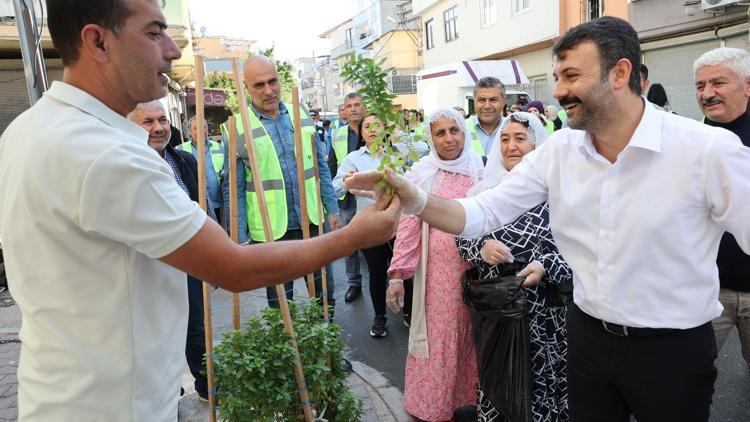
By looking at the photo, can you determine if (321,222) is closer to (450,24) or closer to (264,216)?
(264,216)

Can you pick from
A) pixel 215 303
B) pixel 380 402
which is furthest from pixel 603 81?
pixel 215 303

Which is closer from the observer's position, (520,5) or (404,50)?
(520,5)

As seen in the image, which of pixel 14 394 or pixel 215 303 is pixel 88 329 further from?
pixel 215 303

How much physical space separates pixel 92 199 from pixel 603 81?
1704 millimetres

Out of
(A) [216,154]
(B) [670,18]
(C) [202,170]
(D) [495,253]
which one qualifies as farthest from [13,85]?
(B) [670,18]

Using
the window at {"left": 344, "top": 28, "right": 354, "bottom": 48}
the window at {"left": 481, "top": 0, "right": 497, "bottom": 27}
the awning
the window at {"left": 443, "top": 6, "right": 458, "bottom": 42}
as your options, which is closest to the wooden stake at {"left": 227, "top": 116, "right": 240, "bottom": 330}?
the awning

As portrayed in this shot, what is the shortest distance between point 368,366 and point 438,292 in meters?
1.45

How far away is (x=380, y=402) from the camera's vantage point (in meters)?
3.73

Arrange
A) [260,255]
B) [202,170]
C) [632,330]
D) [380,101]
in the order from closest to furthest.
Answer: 1. [260,255]
2. [380,101]
3. [632,330]
4. [202,170]

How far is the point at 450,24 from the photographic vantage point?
2653 centimetres

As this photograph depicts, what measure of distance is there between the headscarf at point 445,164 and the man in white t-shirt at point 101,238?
1.95 meters

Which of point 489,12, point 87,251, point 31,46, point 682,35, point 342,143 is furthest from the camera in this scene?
point 489,12

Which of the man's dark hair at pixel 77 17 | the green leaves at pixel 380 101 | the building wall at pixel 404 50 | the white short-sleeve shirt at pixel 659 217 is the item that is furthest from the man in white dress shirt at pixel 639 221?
the building wall at pixel 404 50

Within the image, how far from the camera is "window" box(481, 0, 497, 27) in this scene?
72.2ft
